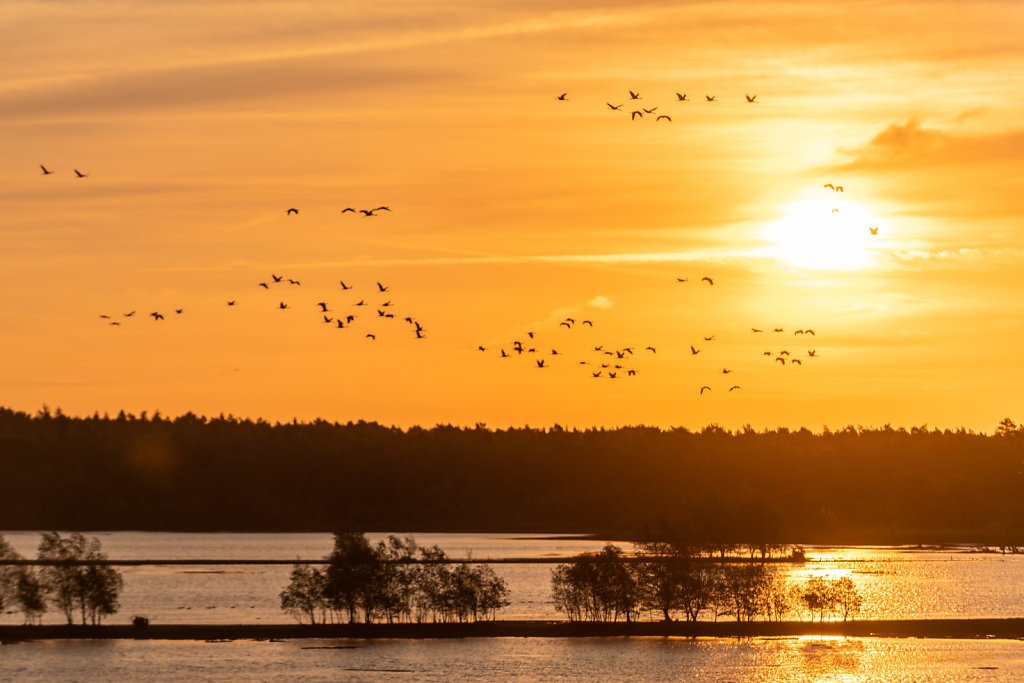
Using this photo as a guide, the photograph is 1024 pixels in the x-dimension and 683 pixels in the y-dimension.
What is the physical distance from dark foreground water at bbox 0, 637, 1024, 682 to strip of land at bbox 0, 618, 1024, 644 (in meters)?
1.28

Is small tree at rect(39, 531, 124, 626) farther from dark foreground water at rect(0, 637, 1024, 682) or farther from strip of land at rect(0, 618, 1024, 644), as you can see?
dark foreground water at rect(0, 637, 1024, 682)

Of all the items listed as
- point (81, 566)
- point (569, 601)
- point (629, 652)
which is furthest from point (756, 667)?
point (81, 566)

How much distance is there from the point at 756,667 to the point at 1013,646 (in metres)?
33.3

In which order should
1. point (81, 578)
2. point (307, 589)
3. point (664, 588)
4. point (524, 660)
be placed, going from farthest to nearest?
point (307, 589) < point (664, 588) < point (81, 578) < point (524, 660)

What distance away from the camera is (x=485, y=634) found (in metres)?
172

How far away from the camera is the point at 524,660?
16350cm

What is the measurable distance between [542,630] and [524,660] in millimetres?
8233

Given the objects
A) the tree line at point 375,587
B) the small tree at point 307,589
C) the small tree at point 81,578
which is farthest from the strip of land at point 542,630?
the small tree at point 81,578

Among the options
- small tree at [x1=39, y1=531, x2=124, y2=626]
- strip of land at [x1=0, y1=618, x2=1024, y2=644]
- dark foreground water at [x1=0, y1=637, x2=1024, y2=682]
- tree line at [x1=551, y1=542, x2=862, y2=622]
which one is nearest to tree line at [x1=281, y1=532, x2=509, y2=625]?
strip of land at [x1=0, y1=618, x2=1024, y2=644]

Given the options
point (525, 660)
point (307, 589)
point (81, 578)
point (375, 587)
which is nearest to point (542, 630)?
point (525, 660)

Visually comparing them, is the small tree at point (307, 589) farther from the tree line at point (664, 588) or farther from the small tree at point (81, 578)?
the tree line at point (664, 588)

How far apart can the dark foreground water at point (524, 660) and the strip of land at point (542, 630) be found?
128cm

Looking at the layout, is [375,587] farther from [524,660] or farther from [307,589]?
[524,660]

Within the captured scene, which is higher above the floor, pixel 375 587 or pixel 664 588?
pixel 375 587
